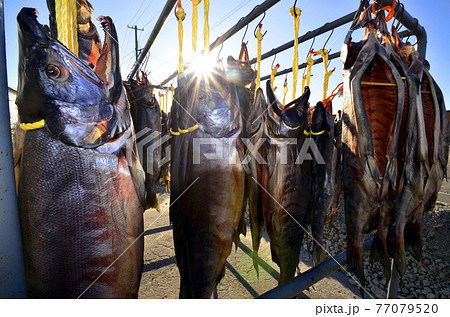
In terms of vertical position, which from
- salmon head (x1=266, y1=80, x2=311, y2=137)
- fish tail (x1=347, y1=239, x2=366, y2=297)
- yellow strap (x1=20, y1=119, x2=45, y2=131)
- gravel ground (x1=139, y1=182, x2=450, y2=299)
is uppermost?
salmon head (x1=266, y1=80, x2=311, y2=137)

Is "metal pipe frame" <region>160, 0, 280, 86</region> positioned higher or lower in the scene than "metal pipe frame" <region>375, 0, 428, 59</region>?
higher

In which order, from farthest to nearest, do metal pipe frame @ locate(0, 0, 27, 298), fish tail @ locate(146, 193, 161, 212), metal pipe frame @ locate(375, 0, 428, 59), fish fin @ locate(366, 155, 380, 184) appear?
fish tail @ locate(146, 193, 161, 212) < metal pipe frame @ locate(375, 0, 428, 59) < fish fin @ locate(366, 155, 380, 184) < metal pipe frame @ locate(0, 0, 27, 298)

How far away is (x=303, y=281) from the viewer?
1589 millimetres

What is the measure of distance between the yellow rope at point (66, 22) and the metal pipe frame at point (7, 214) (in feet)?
0.65

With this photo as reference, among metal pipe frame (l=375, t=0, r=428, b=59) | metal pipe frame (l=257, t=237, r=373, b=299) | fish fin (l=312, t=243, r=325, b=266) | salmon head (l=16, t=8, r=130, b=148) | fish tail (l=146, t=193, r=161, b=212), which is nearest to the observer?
salmon head (l=16, t=8, r=130, b=148)

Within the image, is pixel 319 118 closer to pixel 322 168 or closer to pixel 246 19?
pixel 322 168

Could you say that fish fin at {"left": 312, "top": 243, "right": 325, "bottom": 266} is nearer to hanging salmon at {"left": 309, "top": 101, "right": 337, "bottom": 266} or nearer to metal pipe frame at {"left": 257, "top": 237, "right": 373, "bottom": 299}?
hanging salmon at {"left": 309, "top": 101, "right": 337, "bottom": 266}

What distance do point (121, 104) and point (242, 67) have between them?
3.22 feet

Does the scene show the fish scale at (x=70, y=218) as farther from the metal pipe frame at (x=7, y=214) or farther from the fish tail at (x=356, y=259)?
the fish tail at (x=356, y=259)

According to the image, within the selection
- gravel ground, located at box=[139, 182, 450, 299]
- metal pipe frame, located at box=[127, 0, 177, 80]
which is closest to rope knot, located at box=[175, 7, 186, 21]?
metal pipe frame, located at box=[127, 0, 177, 80]

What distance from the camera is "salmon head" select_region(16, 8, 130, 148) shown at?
0.99m

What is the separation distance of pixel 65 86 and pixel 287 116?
4.56ft

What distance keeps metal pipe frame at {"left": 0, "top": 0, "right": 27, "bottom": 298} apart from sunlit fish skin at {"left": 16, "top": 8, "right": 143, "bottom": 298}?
11 cm

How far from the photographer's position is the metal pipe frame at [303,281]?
149cm
